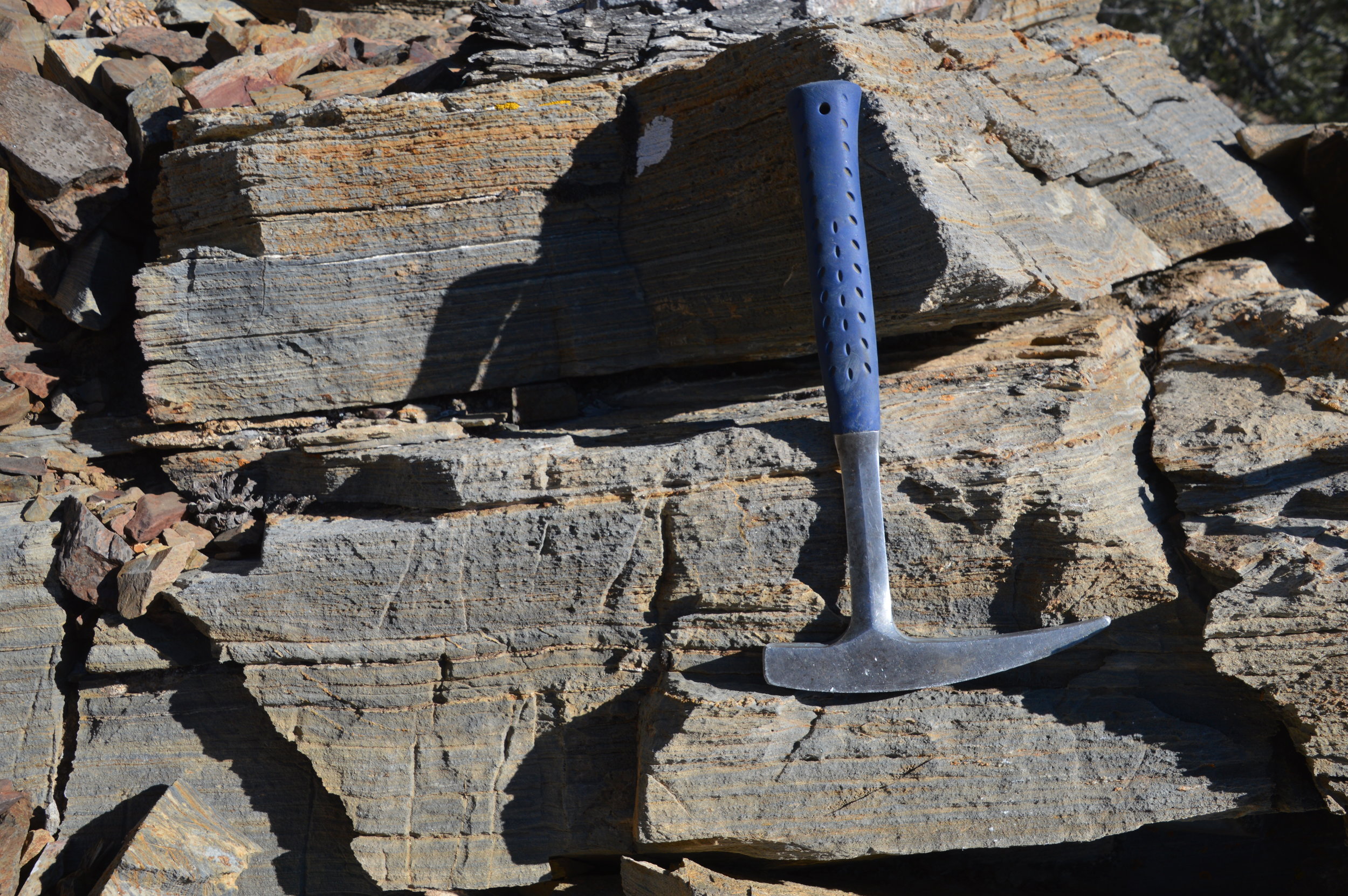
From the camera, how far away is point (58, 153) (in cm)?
386

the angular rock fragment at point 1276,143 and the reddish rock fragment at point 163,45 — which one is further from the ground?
the reddish rock fragment at point 163,45

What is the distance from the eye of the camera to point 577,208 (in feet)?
12.0

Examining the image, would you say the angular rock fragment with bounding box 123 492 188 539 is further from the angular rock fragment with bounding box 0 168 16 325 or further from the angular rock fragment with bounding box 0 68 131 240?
the angular rock fragment with bounding box 0 68 131 240

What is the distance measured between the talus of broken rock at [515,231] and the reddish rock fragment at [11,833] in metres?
1.55

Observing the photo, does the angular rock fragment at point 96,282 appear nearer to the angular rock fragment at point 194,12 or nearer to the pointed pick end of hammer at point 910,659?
the angular rock fragment at point 194,12

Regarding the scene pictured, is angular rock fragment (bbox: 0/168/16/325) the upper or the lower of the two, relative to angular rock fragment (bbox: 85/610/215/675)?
upper

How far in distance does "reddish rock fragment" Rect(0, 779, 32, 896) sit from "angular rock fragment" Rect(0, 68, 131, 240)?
7.74 ft

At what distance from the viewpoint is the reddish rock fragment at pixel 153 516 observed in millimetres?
3445

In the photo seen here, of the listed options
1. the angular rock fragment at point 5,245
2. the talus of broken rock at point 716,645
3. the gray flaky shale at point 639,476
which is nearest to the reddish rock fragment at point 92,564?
the gray flaky shale at point 639,476

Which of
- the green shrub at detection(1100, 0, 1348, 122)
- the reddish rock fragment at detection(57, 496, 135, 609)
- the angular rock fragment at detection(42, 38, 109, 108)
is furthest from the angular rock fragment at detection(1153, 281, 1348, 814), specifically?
the green shrub at detection(1100, 0, 1348, 122)

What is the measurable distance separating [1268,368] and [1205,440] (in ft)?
1.58

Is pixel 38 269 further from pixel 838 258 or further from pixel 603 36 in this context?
pixel 838 258

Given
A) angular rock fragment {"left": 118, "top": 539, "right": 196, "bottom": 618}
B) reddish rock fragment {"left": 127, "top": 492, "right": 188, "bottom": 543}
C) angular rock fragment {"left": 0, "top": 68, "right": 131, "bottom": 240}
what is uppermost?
angular rock fragment {"left": 0, "top": 68, "right": 131, "bottom": 240}

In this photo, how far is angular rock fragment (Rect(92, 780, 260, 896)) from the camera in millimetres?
3033
